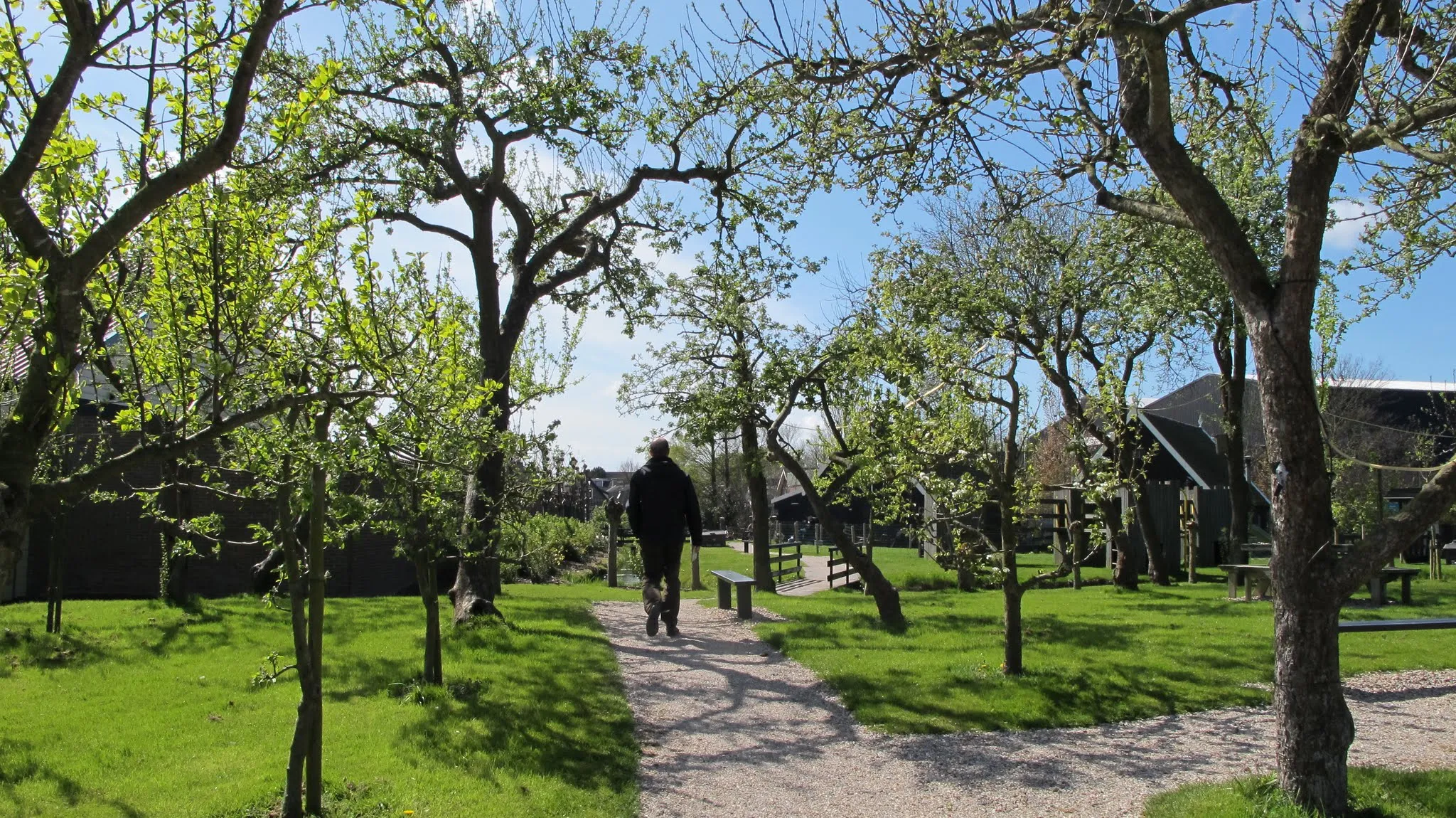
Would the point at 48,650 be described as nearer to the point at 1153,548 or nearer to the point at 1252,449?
the point at 1153,548

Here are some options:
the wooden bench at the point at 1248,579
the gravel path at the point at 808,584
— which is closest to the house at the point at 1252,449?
the wooden bench at the point at 1248,579

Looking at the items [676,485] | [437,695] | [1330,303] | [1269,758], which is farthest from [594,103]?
[1269,758]

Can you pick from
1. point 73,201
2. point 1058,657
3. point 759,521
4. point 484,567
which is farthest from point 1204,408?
point 73,201

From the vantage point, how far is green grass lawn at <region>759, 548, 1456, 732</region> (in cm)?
780

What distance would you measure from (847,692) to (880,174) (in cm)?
428

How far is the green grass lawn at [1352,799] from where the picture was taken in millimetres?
5023

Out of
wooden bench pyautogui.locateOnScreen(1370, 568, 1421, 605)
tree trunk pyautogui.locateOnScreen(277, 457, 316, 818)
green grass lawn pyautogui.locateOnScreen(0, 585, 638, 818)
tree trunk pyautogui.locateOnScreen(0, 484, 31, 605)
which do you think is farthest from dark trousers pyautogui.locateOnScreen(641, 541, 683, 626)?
wooden bench pyautogui.locateOnScreen(1370, 568, 1421, 605)

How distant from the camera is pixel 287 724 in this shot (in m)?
6.60

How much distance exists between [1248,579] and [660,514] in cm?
1164

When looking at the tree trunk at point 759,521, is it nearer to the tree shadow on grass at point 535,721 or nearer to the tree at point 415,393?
the tree shadow on grass at point 535,721

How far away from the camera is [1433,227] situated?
738 centimetres

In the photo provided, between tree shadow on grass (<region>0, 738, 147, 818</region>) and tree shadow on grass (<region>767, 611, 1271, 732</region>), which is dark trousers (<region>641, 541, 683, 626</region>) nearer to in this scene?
tree shadow on grass (<region>767, 611, 1271, 732</region>)

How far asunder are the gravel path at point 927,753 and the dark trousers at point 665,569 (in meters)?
1.32

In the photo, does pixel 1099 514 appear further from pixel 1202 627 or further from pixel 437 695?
pixel 437 695
